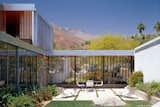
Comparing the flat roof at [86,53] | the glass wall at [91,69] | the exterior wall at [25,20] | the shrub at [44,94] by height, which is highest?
the exterior wall at [25,20]

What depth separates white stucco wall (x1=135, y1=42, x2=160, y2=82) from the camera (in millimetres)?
16234

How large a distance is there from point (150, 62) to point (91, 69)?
7497mm

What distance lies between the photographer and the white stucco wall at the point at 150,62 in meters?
16.2

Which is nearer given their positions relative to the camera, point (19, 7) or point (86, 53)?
point (19, 7)

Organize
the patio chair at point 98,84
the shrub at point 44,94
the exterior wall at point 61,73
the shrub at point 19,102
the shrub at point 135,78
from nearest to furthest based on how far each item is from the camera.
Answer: the shrub at point 19,102 → the shrub at point 44,94 → the shrub at point 135,78 → the patio chair at point 98,84 → the exterior wall at point 61,73

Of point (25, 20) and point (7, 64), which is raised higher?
point (25, 20)

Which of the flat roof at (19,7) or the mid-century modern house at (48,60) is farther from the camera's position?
the flat roof at (19,7)

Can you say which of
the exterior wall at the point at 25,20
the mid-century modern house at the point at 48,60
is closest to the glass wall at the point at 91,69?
the mid-century modern house at the point at 48,60

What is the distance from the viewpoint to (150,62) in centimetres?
1778

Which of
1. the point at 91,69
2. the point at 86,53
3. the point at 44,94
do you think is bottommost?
the point at 44,94

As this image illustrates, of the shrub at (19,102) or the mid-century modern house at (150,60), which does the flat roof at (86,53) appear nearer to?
the mid-century modern house at (150,60)

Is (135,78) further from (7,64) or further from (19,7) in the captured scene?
(7,64)

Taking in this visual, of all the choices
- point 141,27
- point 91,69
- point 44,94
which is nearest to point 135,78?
point 91,69

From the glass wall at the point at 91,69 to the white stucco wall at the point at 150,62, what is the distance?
109 inches
